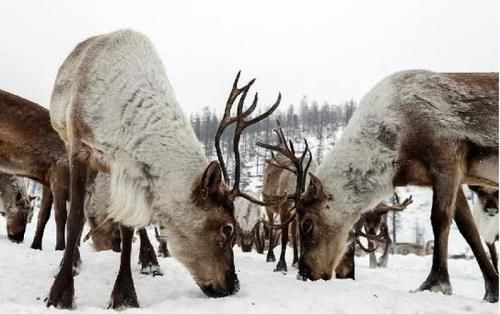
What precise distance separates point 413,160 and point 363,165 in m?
0.55

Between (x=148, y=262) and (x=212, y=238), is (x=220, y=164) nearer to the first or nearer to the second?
(x=212, y=238)

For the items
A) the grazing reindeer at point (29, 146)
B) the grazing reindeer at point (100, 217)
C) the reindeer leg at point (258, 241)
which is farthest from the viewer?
the reindeer leg at point (258, 241)

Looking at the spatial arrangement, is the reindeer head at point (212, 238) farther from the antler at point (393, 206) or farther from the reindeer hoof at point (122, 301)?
the antler at point (393, 206)

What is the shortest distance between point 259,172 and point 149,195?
77926 millimetres

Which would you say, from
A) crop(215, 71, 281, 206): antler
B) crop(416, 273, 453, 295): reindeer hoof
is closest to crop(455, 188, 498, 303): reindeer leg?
crop(416, 273, 453, 295): reindeer hoof

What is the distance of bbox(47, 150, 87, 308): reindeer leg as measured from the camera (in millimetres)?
3986

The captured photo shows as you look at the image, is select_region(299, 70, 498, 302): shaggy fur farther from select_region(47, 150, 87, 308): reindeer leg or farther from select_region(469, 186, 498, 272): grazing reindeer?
select_region(469, 186, 498, 272): grazing reindeer

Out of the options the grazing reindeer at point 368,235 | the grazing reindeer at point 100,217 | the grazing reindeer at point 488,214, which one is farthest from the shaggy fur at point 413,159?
the grazing reindeer at point 488,214

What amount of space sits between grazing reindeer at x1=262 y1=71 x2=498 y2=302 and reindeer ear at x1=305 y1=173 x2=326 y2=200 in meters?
0.01

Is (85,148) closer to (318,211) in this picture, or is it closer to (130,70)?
(130,70)

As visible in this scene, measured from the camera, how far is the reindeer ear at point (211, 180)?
4066 mm

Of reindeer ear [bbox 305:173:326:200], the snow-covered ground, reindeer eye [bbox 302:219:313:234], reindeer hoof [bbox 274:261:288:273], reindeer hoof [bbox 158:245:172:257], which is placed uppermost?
reindeer ear [bbox 305:173:326:200]

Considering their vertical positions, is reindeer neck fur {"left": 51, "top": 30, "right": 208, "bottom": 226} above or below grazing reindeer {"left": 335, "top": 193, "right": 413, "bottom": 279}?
above

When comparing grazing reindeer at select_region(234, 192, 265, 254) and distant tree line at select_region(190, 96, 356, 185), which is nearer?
grazing reindeer at select_region(234, 192, 265, 254)
